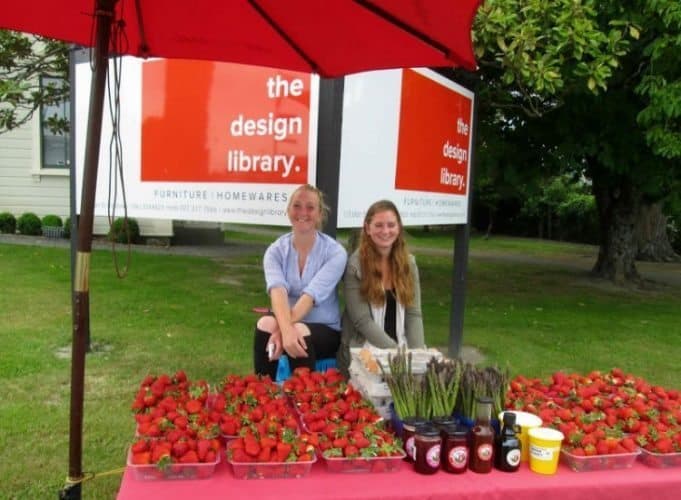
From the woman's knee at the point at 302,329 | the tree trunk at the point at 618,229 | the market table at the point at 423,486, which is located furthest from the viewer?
the tree trunk at the point at 618,229

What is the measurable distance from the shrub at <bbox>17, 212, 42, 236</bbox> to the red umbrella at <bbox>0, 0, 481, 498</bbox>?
13434 millimetres

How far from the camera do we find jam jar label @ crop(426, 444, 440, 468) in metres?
2.17

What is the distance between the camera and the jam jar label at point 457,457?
2.19 m

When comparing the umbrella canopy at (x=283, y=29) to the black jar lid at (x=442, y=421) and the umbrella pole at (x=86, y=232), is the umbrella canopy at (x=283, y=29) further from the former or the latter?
the black jar lid at (x=442, y=421)

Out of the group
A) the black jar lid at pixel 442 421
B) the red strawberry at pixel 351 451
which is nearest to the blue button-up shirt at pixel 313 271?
the black jar lid at pixel 442 421

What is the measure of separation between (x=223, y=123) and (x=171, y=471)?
2.89 metres

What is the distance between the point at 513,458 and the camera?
2234mm

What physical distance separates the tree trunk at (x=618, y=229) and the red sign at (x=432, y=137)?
7.28 metres


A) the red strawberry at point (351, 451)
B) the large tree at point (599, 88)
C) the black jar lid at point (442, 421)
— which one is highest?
the large tree at point (599, 88)

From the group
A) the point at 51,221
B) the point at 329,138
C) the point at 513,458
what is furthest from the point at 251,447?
the point at 51,221

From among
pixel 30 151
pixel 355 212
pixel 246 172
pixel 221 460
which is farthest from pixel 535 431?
pixel 30 151

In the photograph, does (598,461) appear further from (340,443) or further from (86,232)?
(86,232)

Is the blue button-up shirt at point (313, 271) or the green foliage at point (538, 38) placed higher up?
the green foliage at point (538, 38)

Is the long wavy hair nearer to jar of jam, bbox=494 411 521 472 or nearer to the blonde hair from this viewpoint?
the blonde hair
